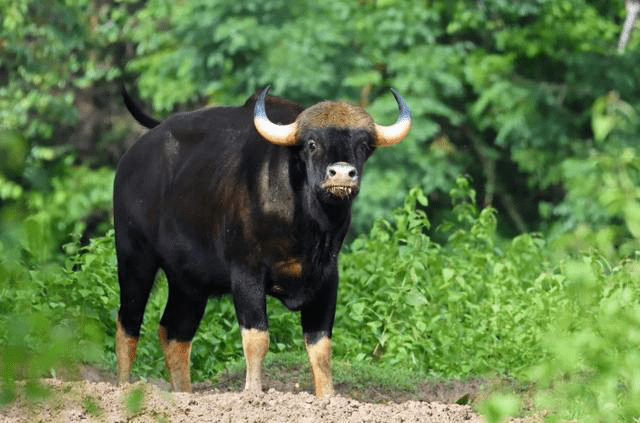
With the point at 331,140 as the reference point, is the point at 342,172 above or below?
below

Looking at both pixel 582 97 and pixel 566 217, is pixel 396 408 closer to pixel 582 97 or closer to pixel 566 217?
pixel 566 217

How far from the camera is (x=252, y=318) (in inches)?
281

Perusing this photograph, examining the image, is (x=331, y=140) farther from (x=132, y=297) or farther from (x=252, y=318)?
(x=132, y=297)

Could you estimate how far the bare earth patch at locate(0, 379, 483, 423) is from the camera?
18.1 ft

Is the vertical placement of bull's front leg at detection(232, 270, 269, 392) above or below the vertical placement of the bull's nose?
below

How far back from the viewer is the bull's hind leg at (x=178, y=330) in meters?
8.16

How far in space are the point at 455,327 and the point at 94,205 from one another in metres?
13.1

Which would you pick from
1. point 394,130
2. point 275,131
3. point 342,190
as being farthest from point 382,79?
point 342,190

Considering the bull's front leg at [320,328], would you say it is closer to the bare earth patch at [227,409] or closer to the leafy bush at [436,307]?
the bare earth patch at [227,409]

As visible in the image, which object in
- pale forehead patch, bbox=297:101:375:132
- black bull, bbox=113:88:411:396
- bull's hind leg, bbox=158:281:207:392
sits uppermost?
pale forehead patch, bbox=297:101:375:132

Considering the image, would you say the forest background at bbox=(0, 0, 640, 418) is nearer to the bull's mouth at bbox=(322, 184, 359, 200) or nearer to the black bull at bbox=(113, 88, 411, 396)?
the black bull at bbox=(113, 88, 411, 396)

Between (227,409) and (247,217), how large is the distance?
5.66 ft

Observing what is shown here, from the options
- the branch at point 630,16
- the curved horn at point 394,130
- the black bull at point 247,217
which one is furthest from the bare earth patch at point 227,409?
the branch at point 630,16

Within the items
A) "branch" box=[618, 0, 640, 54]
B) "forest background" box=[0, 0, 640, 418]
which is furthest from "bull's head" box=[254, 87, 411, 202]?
"branch" box=[618, 0, 640, 54]
